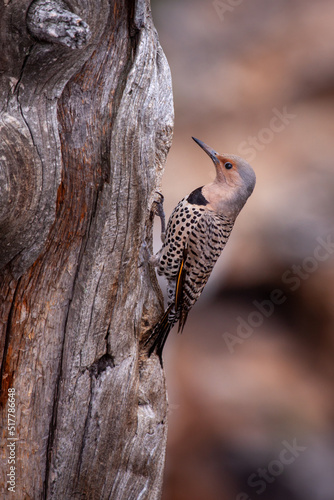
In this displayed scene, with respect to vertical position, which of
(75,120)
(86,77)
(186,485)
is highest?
(86,77)

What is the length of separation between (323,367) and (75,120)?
3.78m

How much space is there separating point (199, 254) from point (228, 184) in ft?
1.57

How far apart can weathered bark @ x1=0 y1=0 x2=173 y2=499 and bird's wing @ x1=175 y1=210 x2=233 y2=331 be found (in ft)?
2.41

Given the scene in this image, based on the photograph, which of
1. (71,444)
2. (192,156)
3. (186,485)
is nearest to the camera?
(71,444)

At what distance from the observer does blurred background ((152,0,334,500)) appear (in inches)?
182

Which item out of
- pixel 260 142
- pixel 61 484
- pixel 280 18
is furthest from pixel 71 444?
pixel 280 18

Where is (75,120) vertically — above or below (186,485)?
above

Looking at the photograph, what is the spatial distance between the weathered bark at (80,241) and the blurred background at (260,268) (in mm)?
2572

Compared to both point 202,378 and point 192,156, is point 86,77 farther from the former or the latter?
point 202,378

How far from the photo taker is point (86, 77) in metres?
1.96

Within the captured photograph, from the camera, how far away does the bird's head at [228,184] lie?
9.93 feet

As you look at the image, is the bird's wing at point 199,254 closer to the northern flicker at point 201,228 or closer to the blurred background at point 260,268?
the northern flicker at point 201,228

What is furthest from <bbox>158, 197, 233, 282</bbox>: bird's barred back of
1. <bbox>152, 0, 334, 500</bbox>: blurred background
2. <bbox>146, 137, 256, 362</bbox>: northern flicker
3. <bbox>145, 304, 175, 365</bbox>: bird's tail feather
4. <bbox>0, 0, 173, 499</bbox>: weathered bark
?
<bbox>152, 0, 334, 500</bbox>: blurred background

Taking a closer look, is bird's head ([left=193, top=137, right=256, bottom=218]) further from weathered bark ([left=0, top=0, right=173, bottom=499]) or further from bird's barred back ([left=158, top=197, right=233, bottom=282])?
weathered bark ([left=0, top=0, right=173, bottom=499])
